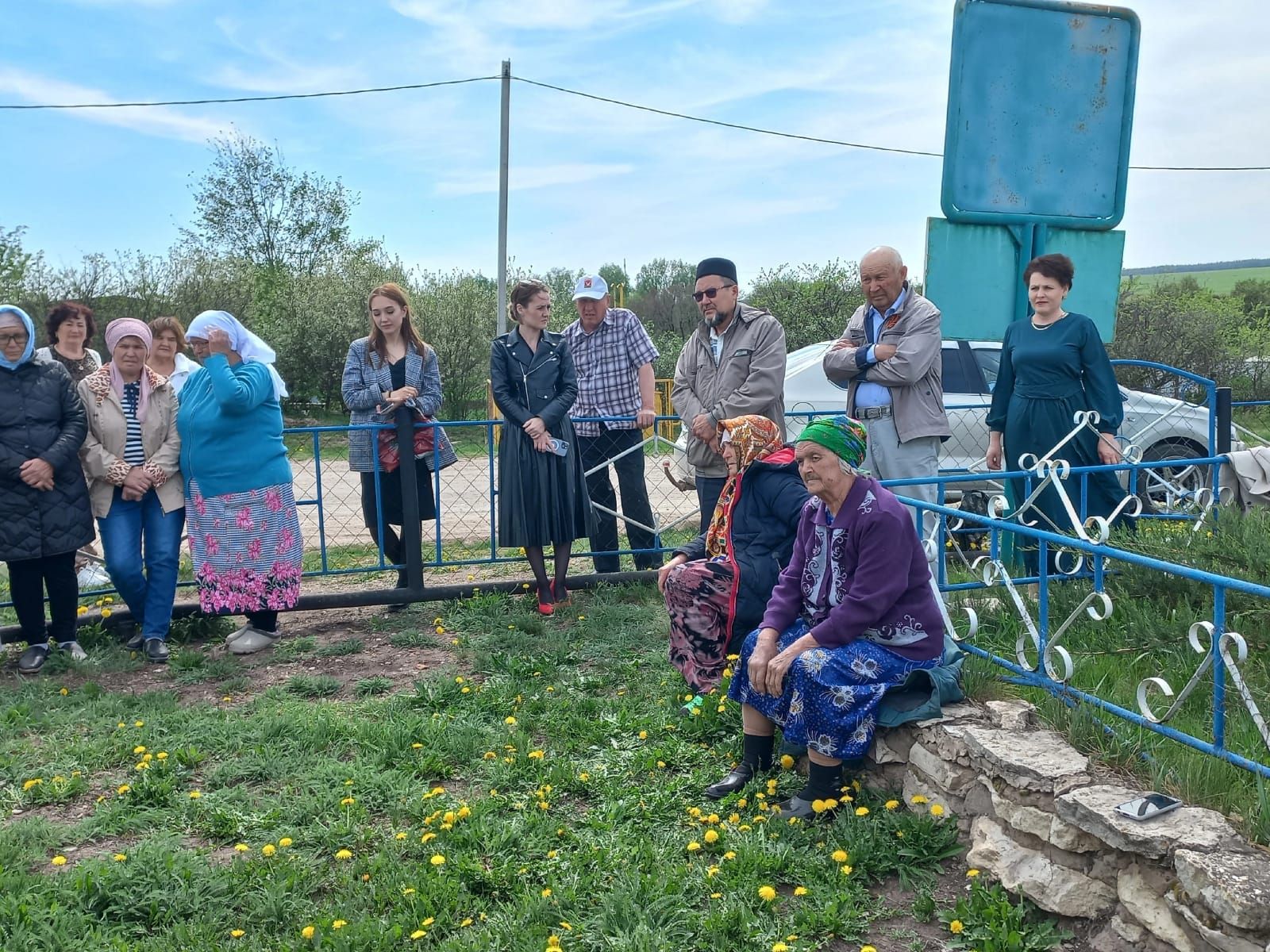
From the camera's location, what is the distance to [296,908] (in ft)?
9.16

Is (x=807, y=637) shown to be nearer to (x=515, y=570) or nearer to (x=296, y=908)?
(x=296, y=908)

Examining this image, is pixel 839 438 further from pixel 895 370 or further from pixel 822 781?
pixel 895 370

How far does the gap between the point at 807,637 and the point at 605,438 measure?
321 centimetres

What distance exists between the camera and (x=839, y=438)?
125 inches

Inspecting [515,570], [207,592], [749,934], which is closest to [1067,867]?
[749,934]

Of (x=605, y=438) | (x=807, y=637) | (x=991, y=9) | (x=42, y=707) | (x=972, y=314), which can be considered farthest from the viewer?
(x=605, y=438)

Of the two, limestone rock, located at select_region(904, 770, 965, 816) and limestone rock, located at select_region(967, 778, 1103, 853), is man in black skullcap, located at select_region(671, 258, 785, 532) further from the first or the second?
limestone rock, located at select_region(967, 778, 1103, 853)

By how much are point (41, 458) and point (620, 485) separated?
121 inches

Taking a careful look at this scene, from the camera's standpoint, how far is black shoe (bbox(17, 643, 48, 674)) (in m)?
4.86

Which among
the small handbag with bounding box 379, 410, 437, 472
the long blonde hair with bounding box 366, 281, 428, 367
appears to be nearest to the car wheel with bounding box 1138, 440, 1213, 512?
the small handbag with bounding box 379, 410, 437, 472

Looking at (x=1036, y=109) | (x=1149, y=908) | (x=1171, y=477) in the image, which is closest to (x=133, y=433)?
(x=1036, y=109)

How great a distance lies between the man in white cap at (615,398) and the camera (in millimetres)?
6160

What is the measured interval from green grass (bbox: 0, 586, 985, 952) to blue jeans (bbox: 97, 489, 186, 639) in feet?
2.15

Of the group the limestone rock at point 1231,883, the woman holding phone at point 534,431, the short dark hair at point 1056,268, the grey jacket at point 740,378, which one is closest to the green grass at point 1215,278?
the short dark hair at point 1056,268
